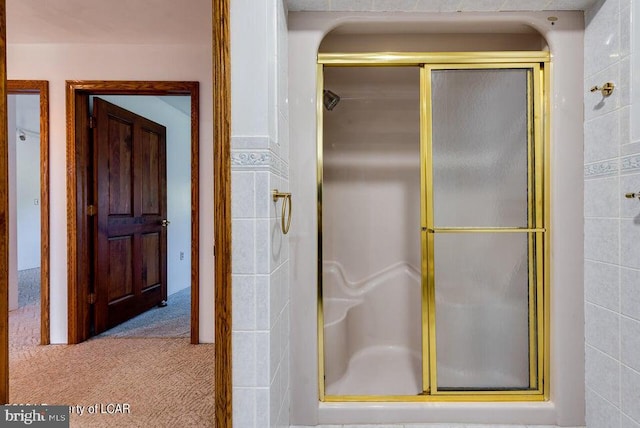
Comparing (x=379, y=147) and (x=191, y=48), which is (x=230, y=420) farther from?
(x=191, y=48)

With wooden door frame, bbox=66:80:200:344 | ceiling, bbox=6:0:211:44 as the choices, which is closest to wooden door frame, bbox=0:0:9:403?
ceiling, bbox=6:0:211:44

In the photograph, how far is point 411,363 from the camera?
2205mm

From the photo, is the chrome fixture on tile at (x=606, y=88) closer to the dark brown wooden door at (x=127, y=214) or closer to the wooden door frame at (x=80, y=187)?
the wooden door frame at (x=80, y=187)

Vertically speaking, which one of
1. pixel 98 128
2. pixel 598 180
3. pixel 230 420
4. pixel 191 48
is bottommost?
pixel 230 420

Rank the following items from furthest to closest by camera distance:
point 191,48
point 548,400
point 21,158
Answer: point 21,158 < point 191,48 < point 548,400

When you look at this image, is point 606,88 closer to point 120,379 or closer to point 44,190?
point 120,379

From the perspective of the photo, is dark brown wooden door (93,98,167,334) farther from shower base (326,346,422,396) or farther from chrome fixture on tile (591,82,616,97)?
chrome fixture on tile (591,82,616,97)

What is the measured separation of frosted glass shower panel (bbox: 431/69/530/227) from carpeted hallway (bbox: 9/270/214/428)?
1681 mm

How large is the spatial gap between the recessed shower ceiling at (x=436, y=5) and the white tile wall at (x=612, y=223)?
0.16 metres

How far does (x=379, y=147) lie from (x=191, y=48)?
164 cm

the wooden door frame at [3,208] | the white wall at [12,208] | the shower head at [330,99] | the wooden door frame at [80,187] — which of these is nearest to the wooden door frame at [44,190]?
the wooden door frame at [80,187]

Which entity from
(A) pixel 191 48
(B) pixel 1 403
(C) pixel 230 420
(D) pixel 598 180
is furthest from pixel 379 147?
(B) pixel 1 403

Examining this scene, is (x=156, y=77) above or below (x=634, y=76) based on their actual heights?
above

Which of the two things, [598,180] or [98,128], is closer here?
[598,180]
